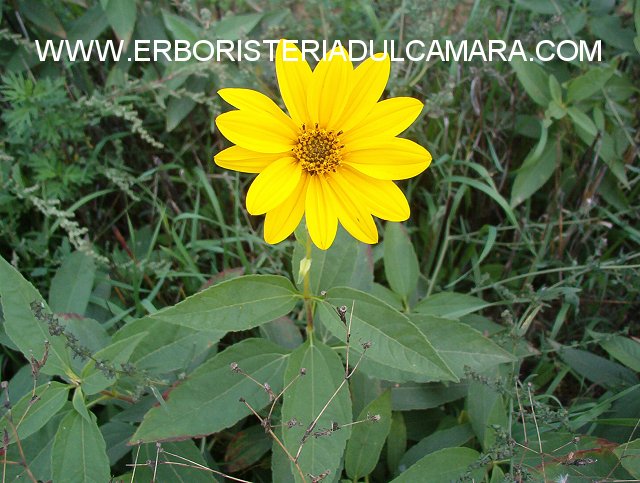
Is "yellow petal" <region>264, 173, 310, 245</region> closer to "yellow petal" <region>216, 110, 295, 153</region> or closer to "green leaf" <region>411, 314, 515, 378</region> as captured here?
"yellow petal" <region>216, 110, 295, 153</region>

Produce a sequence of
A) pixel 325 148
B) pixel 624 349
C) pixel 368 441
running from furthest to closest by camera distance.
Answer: pixel 624 349
pixel 368 441
pixel 325 148

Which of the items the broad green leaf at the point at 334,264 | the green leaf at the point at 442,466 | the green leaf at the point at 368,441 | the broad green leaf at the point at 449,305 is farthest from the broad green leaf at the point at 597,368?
the broad green leaf at the point at 334,264

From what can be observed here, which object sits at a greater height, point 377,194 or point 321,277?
point 377,194

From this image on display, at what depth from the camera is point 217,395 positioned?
1565 mm

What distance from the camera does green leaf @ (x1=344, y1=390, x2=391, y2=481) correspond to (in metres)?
1.65

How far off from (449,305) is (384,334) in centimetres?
56

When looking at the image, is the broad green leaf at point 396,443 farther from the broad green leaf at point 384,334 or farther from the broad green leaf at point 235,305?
the broad green leaf at point 235,305

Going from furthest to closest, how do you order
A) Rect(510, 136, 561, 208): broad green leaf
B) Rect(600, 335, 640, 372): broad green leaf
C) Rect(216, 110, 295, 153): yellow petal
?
Rect(510, 136, 561, 208): broad green leaf
Rect(600, 335, 640, 372): broad green leaf
Rect(216, 110, 295, 153): yellow petal

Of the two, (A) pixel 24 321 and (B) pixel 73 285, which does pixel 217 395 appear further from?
(B) pixel 73 285

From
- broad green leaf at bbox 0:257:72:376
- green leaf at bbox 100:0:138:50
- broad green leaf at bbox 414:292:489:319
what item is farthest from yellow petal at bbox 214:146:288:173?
green leaf at bbox 100:0:138:50

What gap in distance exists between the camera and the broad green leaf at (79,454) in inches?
55.9

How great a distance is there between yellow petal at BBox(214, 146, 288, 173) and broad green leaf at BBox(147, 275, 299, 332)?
0.25 meters

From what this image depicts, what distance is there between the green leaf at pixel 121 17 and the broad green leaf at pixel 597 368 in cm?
181

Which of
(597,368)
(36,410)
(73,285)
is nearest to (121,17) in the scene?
(73,285)
